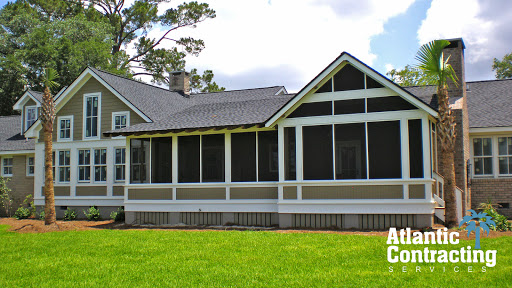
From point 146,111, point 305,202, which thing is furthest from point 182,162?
point 305,202

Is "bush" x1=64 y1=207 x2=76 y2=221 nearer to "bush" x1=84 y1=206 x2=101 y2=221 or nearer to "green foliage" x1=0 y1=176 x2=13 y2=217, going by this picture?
"bush" x1=84 y1=206 x2=101 y2=221

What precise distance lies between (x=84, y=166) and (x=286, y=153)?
10.3 metres

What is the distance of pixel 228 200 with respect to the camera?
16.5 m

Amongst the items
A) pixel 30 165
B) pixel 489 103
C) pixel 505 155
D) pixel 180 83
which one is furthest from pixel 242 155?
pixel 30 165

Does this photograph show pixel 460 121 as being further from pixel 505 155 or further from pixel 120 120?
pixel 120 120

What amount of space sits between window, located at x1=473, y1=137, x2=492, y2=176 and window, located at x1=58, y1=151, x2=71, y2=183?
17151 millimetres

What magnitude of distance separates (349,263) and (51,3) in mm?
41066

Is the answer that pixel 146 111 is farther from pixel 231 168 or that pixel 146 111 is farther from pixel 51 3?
pixel 51 3

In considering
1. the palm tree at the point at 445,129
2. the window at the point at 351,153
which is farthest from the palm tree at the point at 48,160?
the palm tree at the point at 445,129

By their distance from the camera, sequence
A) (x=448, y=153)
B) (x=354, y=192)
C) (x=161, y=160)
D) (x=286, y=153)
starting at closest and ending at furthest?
(x=448, y=153), (x=354, y=192), (x=286, y=153), (x=161, y=160)

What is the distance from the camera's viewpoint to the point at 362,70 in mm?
14523

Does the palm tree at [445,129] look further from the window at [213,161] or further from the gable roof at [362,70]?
the window at [213,161]

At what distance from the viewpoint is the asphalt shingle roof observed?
24.3 metres

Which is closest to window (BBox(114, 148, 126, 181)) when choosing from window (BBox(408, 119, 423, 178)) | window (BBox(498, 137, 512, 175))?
window (BBox(408, 119, 423, 178))
